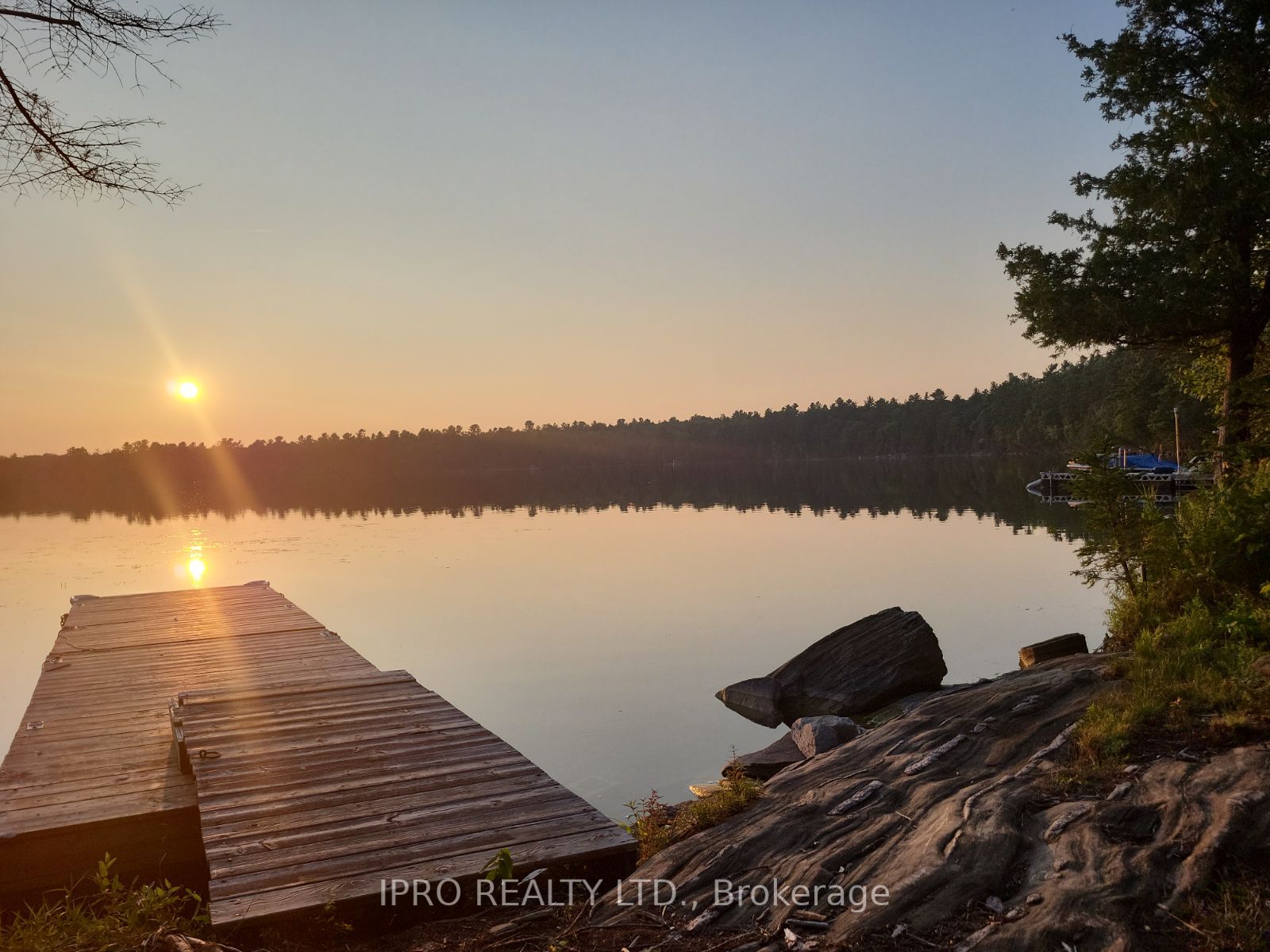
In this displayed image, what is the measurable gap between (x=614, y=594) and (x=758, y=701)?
1114 centimetres

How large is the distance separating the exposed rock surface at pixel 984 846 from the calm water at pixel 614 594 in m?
4.46

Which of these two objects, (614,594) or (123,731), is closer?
(123,731)

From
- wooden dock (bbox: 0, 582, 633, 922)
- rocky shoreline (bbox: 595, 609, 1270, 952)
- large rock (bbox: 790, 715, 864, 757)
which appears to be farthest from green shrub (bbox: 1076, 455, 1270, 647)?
wooden dock (bbox: 0, 582, 633, 922)

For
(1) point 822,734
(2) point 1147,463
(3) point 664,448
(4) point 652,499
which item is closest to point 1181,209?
(1) point 822,734

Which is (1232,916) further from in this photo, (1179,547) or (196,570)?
(196,570)

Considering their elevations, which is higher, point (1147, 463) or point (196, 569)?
point (1147, 463)

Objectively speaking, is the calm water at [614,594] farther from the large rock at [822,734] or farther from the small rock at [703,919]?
the small rock at [703,919]

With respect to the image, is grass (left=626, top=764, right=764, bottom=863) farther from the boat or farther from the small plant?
the boat

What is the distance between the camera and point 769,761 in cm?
1001

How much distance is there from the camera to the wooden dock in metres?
5.79

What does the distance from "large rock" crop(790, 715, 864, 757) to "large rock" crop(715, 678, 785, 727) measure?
9.01 ft

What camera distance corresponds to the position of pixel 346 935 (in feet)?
17.2

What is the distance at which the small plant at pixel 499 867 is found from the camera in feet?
18.1

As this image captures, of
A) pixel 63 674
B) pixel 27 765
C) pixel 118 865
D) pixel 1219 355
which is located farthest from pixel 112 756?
pixel 1219 355
